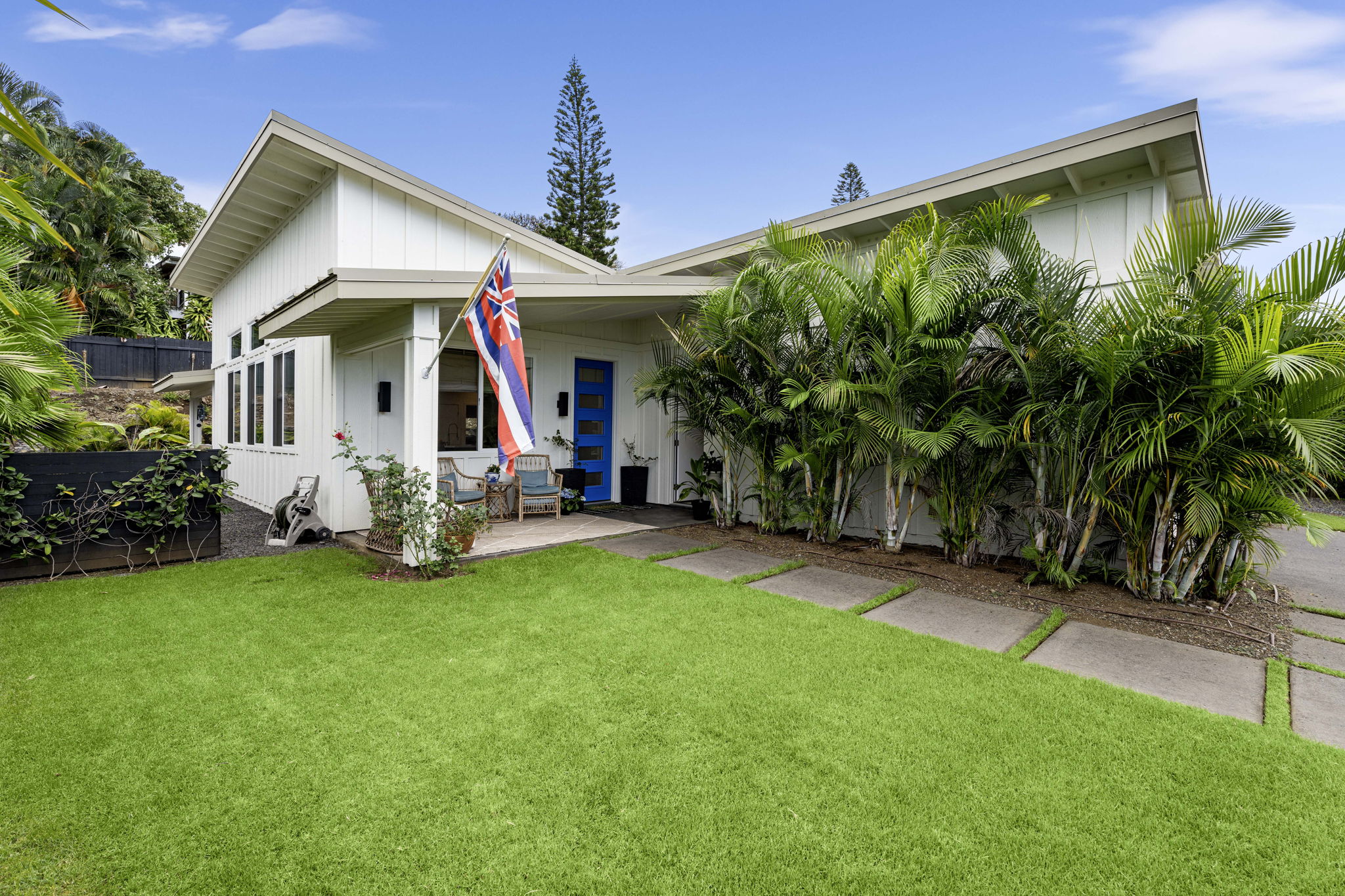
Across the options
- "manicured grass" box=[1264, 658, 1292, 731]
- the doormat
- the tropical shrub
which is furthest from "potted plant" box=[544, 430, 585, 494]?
"manicured grass" box=[1264, 658, 1292, 731]

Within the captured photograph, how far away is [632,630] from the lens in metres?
4.19

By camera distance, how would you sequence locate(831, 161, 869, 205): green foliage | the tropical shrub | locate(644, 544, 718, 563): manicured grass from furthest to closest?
locate(831, 161, 869, 205): green foliage
locate(644, 544, 718, 563): manicured grass
the tropical shrub

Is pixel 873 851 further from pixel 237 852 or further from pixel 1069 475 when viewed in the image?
pixel 1069 475

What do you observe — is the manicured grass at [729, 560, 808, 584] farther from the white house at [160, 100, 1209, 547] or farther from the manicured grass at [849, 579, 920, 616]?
the white house at [160, 100, 1209, 547]

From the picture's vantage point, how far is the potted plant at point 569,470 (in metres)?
9.08

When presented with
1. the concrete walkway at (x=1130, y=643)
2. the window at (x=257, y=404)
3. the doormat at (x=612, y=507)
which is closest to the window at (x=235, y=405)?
the window at (x=257, y=404)

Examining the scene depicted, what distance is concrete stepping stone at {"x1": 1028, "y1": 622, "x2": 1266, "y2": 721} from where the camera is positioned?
3.35 m

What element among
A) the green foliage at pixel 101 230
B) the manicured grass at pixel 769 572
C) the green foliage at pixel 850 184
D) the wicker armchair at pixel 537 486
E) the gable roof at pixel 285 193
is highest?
the green foliage at pixel 850 184

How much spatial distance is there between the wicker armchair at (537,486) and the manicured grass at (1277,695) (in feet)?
22.3

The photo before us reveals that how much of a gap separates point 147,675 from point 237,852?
1.87 metres

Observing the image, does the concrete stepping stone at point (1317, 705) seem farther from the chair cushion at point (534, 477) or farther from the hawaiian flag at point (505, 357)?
the chair cushion at point (534, 477)

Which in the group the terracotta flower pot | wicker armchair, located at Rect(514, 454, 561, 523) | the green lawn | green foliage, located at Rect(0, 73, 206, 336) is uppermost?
green foliage, located at Rect(0, 73, 206, 336)

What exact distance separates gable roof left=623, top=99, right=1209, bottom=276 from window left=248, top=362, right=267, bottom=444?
7.69 m

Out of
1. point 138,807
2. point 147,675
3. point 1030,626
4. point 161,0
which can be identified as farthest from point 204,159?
point 1030,626
